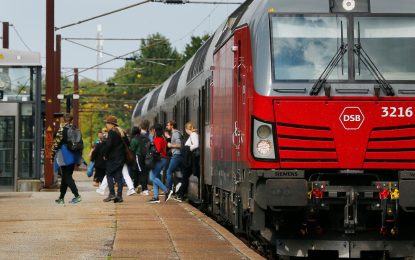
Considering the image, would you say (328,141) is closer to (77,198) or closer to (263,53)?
(263,53)

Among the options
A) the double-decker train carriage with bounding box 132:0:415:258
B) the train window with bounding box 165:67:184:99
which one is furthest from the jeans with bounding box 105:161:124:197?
the double-decker train carriage with bounding box 132:0:415:258

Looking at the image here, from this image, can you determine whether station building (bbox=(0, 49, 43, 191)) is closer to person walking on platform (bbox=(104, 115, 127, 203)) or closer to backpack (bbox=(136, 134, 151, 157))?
backpack (bbox=(136, 134, 151, 157))

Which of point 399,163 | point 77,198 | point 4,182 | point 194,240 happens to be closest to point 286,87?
point 399,163

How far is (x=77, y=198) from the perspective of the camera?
80.3ft

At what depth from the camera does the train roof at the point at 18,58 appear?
108 feet

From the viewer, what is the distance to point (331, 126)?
12.6 meters

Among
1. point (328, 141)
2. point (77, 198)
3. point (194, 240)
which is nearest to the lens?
point (328, 141)

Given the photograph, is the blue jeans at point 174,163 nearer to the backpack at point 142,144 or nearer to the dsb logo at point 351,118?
the backpack at point 142,144

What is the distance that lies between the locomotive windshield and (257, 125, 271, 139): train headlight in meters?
0.54

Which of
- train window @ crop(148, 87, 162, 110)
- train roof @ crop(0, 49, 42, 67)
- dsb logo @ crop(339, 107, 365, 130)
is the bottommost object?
dsb logo @ crop(339, 107, 365, 130)

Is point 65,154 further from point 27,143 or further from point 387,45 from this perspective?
point 387,45

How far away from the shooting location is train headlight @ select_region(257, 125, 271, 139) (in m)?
12.6

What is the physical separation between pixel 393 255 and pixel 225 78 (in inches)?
172

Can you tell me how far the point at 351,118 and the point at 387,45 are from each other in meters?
0.97
